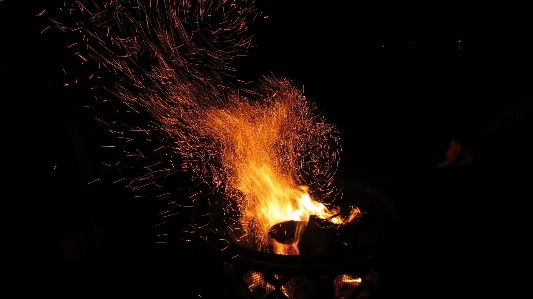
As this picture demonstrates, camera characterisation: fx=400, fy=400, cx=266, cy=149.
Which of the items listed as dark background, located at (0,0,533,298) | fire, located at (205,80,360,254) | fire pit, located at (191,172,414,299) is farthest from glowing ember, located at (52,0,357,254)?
dark background, located at (0,0,533,298)

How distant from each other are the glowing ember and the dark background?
0.30 meters

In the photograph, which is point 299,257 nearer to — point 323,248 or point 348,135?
point 323,248

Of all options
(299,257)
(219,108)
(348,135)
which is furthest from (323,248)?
(348,135)

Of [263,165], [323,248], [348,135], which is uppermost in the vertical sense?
[348,135]

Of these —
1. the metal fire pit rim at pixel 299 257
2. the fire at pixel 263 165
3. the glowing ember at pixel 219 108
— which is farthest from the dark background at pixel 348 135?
the fire at pixel 263 165

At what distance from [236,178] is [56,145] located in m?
1.03

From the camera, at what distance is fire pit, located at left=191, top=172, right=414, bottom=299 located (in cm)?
168

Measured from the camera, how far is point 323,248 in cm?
202

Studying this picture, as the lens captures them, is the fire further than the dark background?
Yes

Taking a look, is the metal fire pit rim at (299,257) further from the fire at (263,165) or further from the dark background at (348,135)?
the fire at (263,165)

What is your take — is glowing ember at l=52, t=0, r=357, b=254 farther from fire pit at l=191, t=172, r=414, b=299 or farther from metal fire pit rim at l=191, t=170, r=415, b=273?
metal fire pit rim at l=191, t=170, r=415, b=273

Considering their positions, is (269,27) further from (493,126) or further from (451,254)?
(451,254)

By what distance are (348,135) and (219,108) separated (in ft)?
5.24

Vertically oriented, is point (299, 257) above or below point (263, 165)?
below
